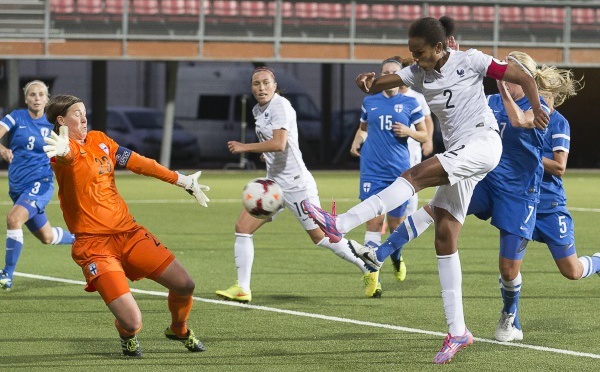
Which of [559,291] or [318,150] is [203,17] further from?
[559,291]

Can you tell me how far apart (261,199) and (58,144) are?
1319mm

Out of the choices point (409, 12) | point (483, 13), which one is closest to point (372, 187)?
point (409, 12)

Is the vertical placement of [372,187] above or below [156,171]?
below

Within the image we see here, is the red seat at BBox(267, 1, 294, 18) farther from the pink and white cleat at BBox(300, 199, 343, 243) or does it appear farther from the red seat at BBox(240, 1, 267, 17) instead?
the pink and white cleat at BBox(300, 199, 343, 243)

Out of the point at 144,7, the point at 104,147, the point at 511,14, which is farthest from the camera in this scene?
the point at 511,14

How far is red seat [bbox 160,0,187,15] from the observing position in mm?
32750

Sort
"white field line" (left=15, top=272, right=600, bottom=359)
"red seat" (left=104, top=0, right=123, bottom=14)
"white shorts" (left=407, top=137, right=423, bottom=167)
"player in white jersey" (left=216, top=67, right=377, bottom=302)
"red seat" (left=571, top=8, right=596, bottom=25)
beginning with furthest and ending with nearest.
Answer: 1. "red seat" (left=571, top=8, right=596, bottom=25)
2. "red seat" (left=104, top=0, right=123, bottom=14)
3. "white shorts" (left=407, top=137, right=423, bottom=167)
4. "player in white jersey" (left=216, top=67, right=377, bottom=302)
5. "white field line" (left=15, top=272, right=600, bottom=359)

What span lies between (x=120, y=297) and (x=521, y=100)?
285cm

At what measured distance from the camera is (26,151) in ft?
36.0

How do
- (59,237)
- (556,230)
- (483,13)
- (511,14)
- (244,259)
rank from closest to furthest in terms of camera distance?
1. (556,230)
2. (244,259)
3. (59,237)
4. (483,13)
5. (511,14)

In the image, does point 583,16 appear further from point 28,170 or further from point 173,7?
point 28,170

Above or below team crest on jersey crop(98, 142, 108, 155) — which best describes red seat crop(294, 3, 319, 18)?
above

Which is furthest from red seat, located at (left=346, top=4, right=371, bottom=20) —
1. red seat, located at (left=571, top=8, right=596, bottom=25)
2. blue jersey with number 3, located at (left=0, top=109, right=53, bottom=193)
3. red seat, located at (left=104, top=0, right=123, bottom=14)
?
blue jersey with number 3, located at (left=0, top=109, right=53, bottom=193)

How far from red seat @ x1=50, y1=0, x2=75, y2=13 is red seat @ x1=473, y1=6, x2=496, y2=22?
37.9 feet
